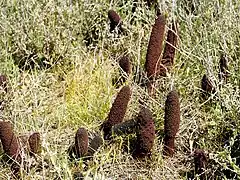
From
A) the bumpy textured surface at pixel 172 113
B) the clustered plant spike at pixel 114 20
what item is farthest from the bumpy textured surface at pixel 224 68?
the clustered plant spike at pixel 114 20

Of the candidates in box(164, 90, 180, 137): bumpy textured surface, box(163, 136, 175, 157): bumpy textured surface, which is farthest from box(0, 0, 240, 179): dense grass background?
box(164, 90, 180, 137): bumpy textured surface

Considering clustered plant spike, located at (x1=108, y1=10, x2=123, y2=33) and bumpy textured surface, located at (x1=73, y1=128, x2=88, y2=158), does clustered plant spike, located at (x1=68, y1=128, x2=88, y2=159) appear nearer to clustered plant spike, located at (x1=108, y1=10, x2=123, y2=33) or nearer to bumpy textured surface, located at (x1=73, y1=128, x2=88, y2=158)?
bumpy textured surface, located at (x1=73, y1=128, x2=88, y2=158)

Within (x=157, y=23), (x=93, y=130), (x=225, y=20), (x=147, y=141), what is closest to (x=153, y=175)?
(x=147, y=141)

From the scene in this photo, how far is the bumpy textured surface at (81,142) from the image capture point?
99.0 inches

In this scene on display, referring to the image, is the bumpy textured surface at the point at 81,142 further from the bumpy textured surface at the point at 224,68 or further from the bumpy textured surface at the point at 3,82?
the bumpy textured surface at the point at 224,68

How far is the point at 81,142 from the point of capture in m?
2.54

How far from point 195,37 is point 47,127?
1.20m

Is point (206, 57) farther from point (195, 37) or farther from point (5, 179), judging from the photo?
point (5, 179)

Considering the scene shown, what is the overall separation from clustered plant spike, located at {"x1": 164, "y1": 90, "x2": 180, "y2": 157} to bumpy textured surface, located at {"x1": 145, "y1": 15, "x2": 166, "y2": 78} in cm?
50

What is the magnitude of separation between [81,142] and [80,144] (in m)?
0.01

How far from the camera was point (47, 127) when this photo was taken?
297 centimetres

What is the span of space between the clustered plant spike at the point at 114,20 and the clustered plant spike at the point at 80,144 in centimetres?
126

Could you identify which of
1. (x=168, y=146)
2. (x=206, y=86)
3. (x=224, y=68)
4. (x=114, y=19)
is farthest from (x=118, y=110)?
(x=114, y=19)

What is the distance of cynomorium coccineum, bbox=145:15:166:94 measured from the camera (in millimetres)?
2951
